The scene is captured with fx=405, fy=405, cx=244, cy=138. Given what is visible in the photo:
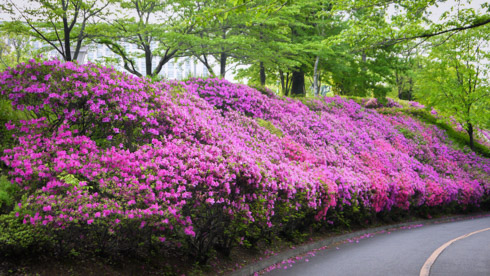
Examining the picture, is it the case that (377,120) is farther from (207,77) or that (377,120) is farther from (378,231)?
(207,77)

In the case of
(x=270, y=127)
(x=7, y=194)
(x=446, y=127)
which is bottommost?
(x=7, y=194)

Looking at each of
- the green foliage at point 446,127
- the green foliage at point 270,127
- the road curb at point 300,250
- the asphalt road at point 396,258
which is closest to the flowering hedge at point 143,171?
the road curb at point 300,250

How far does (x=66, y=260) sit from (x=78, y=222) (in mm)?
733

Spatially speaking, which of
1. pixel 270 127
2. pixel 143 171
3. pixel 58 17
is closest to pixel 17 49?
pixel 58 17

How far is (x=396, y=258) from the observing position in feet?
28.6

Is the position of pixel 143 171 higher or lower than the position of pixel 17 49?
lower

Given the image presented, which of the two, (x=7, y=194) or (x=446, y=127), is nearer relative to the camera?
(x=7, y=194)

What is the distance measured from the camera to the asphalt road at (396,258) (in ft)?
24.7

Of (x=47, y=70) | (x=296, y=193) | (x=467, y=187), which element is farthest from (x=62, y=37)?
(x=467, y=187)

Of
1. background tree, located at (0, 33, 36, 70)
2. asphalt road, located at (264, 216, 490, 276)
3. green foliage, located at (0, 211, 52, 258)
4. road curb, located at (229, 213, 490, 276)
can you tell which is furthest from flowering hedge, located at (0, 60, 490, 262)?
background tree, located at (0, 33, 36, 70)

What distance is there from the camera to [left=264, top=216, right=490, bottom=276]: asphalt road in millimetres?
7539

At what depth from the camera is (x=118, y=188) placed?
584 centimetres

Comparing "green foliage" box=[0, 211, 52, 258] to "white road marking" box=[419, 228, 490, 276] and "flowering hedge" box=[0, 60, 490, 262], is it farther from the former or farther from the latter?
"white road marking" box=[419, 228, 490, 276]

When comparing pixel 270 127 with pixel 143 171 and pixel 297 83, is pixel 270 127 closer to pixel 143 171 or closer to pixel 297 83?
pixel 143 171
